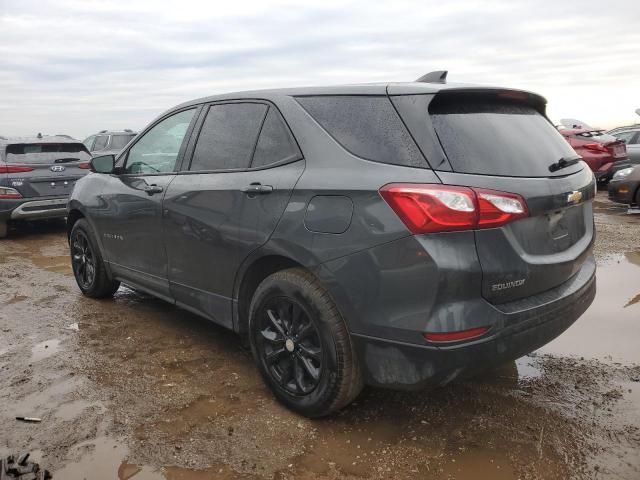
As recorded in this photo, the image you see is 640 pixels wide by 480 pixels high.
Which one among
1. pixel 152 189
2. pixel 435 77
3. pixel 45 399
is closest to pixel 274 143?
pixel 435 77

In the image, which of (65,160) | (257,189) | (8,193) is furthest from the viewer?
(65,160)

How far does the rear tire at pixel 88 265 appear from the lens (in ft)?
16.2

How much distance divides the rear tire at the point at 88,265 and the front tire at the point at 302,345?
2.41 meters

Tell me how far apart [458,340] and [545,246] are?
0.68 m

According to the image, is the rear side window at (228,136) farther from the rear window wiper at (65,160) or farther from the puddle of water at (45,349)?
the rear window wiper at (65,160)

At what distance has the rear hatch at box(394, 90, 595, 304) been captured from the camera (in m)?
2.41

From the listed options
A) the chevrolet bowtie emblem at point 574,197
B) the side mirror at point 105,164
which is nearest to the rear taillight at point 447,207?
the chevrolet bowtie emblem at point 574,197

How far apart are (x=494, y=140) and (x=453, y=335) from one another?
0.95 m

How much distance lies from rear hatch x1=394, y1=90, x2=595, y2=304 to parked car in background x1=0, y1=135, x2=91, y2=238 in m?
7.48

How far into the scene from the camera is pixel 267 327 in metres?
3.07

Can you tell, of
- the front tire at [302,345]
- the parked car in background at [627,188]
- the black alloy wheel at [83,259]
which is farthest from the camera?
the parked car in background at [627,188]

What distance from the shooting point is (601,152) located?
41.8ft

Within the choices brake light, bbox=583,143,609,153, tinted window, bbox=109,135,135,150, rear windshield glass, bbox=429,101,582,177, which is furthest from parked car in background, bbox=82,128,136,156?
rear windshield glass, bbox=429,101,582,177

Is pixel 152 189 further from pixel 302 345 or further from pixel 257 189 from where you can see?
pixel 302 345
